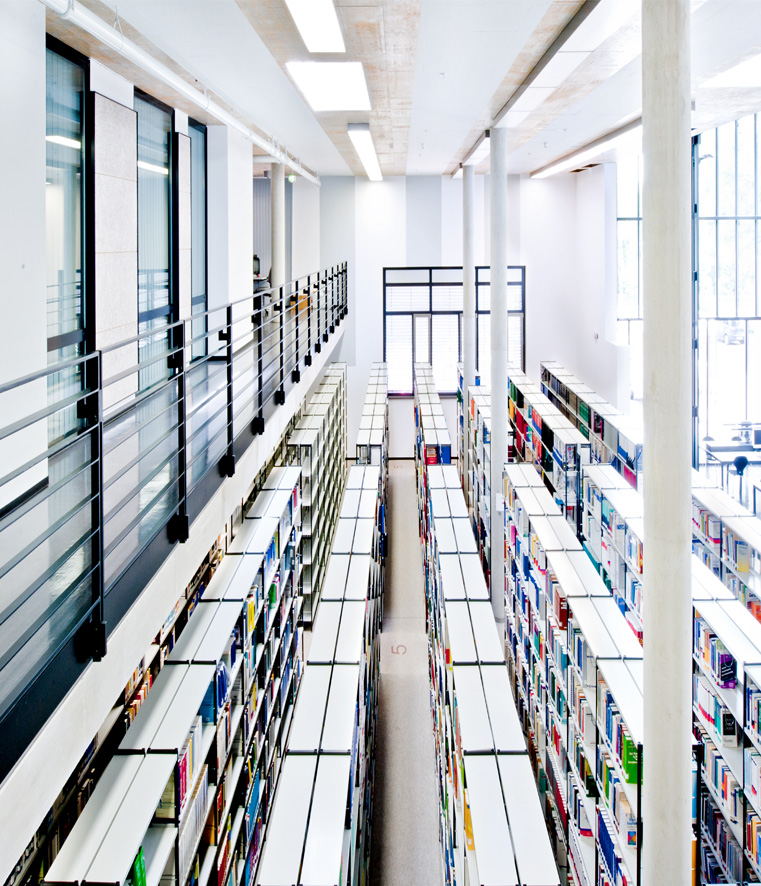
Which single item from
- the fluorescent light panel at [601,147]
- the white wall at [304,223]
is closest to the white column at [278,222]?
the white wall at [304,223]

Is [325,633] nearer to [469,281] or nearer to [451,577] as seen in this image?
[451,577]

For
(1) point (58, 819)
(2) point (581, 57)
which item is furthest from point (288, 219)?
(1) point (58, 819)

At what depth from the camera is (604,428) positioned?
816 cm

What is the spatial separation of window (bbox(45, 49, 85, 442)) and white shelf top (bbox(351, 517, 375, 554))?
183cm

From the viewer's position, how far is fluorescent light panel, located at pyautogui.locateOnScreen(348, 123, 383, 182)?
25.3 ft

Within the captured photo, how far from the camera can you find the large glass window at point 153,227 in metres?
5.88

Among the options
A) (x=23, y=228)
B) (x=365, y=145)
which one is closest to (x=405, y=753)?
(x=23, y=228)

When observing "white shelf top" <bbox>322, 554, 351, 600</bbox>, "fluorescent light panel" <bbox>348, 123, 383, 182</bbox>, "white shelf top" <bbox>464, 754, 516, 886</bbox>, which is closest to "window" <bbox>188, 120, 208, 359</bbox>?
"fluorescent light panel" <bbox>348, 123, 383, 182</bbox>

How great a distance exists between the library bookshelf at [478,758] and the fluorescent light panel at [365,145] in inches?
177

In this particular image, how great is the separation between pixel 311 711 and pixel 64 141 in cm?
341

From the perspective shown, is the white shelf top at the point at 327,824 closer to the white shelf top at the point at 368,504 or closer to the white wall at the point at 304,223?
the white shelf top at the point at 368,504

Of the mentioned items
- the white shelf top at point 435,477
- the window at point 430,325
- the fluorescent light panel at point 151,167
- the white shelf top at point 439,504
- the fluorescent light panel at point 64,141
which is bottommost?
the white shelf top at point 439,504

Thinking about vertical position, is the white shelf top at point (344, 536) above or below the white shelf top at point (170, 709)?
above

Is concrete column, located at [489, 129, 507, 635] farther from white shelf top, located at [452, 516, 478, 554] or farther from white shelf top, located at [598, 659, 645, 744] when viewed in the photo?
white shelf top, located at [598, 659, 645, 744]
